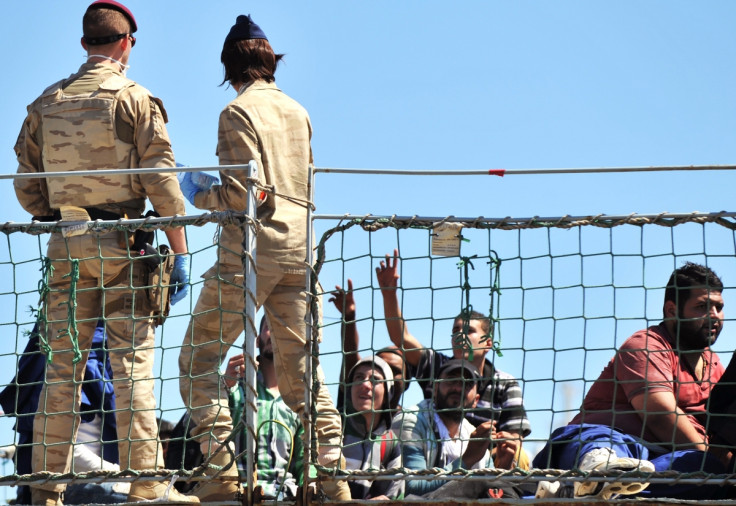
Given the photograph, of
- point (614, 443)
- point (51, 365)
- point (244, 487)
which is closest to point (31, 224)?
point (51, 365)

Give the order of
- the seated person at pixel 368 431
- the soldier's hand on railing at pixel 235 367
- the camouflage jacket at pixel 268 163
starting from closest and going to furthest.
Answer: the camouflage jacket at pixel 268 163 < the seated person at pixel 368 431 < the soldier's hand on railing at pixel 235 367

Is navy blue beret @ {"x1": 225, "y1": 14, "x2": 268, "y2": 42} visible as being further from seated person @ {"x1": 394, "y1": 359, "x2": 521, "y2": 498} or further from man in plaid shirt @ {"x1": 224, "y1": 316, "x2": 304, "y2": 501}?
seated person @ {"x1": 394, "y1": 359, "x2": 521, "y2": 498}

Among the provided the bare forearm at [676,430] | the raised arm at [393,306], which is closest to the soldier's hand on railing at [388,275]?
the raised arm at [393,306]

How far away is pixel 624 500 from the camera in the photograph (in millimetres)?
5586

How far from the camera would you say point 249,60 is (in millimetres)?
6766

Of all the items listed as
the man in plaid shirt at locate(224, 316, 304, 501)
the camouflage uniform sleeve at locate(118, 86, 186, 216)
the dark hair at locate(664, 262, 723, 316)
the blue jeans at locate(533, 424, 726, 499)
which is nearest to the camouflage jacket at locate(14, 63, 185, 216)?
the camouflage uniform sleeve at locate(118, 86, 186, 216)

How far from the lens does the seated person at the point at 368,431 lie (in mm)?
6641

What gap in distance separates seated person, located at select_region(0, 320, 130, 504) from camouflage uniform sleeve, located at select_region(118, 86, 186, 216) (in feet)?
2.57

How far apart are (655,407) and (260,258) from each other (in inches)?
76.2

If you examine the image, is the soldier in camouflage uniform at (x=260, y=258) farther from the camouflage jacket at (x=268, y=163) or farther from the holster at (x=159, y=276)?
the holster at (x=159, y=276)

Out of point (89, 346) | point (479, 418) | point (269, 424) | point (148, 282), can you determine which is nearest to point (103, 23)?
point (148, 282)

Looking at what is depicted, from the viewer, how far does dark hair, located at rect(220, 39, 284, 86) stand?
266 inches

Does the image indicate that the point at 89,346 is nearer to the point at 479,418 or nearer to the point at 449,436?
the point at 449,436

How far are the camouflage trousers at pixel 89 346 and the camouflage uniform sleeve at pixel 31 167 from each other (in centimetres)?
39
